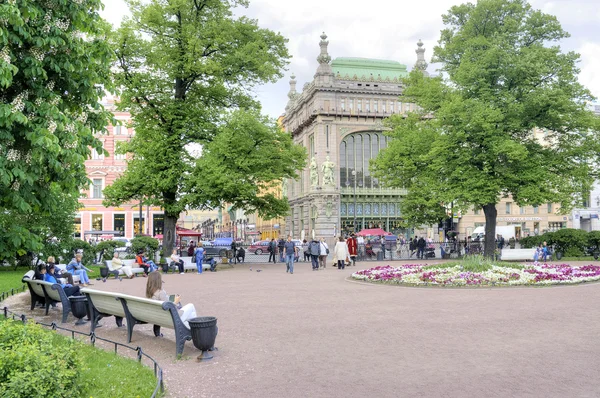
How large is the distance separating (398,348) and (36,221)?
2084 centimetres

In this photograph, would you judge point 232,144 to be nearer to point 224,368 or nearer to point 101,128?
point 101,128

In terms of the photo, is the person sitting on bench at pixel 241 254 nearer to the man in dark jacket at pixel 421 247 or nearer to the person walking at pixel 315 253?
the person walking at pixel 315 253

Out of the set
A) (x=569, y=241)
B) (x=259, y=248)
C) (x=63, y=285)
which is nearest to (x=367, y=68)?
(x=259, y=248)

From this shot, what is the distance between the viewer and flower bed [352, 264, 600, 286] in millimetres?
18109

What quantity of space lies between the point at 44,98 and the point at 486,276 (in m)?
14.8

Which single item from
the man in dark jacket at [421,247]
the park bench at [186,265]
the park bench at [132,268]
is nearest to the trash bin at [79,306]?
the park bench at [132,268]

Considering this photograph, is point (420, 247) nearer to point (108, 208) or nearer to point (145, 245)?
point (145, 245)

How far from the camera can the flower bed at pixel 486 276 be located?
1811 centimetres

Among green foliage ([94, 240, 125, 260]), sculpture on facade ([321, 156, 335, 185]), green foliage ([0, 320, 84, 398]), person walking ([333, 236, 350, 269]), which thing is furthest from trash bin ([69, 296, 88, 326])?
sculpture on facade ([321, 156, 335, 185])

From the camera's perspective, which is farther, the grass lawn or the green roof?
the green roof

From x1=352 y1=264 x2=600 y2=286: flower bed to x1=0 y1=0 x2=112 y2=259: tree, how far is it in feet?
41.0

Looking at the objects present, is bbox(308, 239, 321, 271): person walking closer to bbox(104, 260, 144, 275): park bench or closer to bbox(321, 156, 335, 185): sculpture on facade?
bbox(104, 260, 144, 275): park bench

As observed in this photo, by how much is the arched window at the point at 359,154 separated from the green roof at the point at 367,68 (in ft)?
25.1

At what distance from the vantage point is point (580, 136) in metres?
31.0
